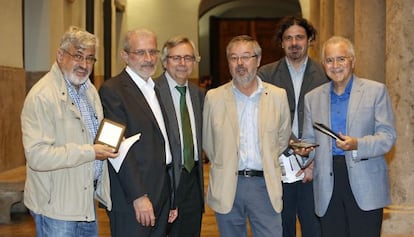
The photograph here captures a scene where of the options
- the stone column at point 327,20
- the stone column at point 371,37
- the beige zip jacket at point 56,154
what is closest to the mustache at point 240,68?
the beige zip jacket at point 56,154

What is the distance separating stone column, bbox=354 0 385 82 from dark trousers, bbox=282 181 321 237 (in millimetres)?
2473

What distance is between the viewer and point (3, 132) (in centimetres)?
816

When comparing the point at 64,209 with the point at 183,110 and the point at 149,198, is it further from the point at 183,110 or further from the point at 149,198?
the point at 183,110

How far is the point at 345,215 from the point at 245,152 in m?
0.68

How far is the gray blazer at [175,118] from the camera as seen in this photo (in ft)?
14.0

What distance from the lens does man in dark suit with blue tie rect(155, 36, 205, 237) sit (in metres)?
4.42

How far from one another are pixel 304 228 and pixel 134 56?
178 cm

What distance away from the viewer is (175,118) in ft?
14.5

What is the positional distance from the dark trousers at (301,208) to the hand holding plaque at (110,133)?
1.64 meters

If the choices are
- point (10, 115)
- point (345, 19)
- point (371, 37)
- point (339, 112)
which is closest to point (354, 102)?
point (339, 112)

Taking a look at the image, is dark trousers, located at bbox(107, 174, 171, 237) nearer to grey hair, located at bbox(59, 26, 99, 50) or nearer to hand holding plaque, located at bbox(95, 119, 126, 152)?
hand holding plaque, located at bbox(95, 119, 126, 152)

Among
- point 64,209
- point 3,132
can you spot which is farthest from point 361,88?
point 3,132

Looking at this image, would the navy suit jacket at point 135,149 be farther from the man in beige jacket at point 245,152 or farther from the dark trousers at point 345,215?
the dark trousers at point 345,215

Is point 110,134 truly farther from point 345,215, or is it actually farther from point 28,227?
point 28,227
